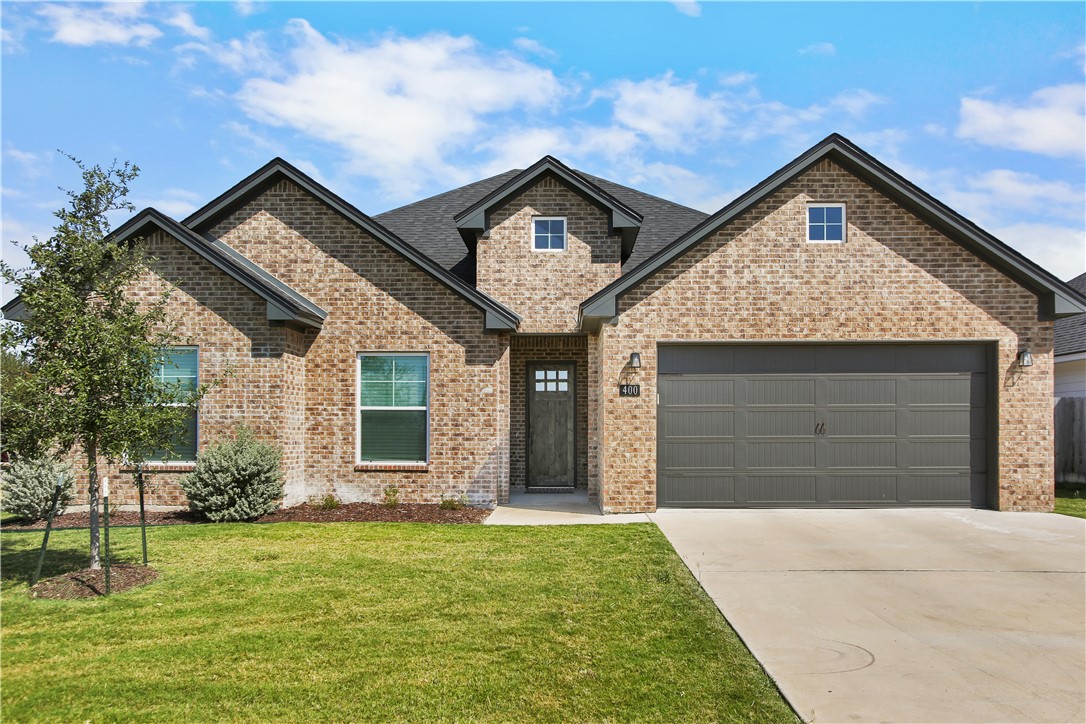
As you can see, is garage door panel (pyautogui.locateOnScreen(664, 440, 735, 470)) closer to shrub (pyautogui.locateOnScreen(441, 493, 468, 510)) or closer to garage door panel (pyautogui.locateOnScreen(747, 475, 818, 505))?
garage door panel (pyautogui.locateOnScreen(747, 475, 818, 505))

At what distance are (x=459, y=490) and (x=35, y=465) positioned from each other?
22.1 feet

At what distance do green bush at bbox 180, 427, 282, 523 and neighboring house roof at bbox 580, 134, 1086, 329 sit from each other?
5.76 metres

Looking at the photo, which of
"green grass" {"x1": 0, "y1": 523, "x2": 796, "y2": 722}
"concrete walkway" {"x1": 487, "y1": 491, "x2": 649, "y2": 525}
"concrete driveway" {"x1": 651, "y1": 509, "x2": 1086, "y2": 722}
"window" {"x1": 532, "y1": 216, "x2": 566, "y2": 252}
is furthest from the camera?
"window" {"x1": 532, "y1": 216, "x2": 566, "y2": 252}

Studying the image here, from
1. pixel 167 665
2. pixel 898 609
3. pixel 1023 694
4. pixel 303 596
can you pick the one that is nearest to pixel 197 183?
pixel 303 596

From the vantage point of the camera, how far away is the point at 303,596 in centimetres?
657

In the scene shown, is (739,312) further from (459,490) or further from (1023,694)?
(1023,694)

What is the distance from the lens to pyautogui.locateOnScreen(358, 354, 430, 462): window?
1237cm

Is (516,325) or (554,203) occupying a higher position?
(554,203)

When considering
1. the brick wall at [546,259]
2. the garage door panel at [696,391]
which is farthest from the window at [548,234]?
the garage door panel at [696,391]

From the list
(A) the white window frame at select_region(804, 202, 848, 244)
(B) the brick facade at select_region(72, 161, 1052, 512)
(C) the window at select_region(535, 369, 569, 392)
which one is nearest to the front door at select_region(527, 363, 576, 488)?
(C) the window at select_region(535, 369, 569, 392)

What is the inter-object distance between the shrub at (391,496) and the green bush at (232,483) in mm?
1862

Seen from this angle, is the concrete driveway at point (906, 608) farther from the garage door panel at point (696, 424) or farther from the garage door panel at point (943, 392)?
the garage door panel at point (943, 392)

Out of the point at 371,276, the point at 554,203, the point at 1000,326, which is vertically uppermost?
the point at 554,203

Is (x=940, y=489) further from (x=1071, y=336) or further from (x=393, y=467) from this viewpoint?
(x=393, y=467)
